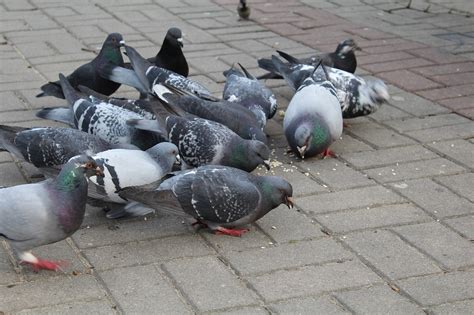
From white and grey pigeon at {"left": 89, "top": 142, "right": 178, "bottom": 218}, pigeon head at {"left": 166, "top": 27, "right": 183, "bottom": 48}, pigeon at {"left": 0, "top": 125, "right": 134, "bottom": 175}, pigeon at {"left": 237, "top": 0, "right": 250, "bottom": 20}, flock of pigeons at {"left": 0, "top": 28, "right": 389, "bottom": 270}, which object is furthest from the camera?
pigeon at {"left": 237, "top": 0, "right": 250, "bottom": 20}

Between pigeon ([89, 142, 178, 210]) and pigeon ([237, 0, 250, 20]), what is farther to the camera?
pigeon ([237, 0, 250, 20])

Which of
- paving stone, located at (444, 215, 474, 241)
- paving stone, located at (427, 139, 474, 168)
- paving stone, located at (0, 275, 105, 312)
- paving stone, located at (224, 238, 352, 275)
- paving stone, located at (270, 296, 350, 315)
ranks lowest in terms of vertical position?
paving stone, located at (0, 275, 105, 312)

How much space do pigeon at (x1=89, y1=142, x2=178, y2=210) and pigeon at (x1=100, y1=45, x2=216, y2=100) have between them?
0.94m

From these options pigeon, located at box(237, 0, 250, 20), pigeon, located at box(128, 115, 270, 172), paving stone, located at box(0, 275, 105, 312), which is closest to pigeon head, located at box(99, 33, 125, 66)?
pigeon, located at box(128, 115, 270, 172)

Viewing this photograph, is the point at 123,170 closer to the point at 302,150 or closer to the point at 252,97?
the point at 302,150

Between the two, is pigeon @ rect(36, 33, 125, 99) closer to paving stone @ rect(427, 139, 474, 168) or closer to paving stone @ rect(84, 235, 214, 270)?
paving stone @ rect(84, 235, 214, 270)

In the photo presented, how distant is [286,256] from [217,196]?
45cm

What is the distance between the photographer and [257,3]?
9.37m

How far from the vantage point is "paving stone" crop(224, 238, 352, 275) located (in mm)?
4102

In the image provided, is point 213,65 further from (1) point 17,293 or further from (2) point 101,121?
(1) point 17,293

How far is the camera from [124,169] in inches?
175

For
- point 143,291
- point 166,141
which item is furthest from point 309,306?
point 166,141

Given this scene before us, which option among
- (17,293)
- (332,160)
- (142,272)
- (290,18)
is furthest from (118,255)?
(290,18)

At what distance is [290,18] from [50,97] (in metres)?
3.18
